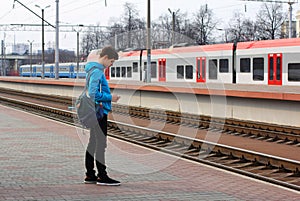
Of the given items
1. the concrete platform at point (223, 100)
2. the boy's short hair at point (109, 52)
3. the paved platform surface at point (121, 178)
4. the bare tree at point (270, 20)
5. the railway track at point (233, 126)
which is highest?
the bare tree at point (270, 20)

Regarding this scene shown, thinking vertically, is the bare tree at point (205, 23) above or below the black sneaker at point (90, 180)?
above

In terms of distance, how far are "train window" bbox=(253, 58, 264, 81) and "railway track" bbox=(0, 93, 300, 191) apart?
11700 mm

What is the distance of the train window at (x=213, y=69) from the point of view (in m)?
31.1

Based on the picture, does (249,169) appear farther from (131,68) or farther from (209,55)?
(131,68)

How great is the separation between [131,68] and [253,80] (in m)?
14.2

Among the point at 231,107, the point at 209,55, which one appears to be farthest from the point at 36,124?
the point at 209,55

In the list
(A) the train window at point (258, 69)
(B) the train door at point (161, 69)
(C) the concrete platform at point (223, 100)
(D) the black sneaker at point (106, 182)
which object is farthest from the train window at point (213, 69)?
(D) the black sneaker at point (106, 182)

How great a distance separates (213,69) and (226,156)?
1934cm

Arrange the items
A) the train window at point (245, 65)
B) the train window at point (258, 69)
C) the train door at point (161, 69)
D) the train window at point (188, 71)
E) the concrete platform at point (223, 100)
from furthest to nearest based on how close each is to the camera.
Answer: the train door at point (161, 69) < the train window at point (188, 71) < the train window at point (245, 65) < the train window at point (258, 69) < the concrete platform at point (223, 100)

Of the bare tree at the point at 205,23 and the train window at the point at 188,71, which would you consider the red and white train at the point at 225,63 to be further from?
the bare tree at the point at 205,23

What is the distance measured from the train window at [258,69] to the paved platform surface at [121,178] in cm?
1482

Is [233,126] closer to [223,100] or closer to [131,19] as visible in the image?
[223,100]

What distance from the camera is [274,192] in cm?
843

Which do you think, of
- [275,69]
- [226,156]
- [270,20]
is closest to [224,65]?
[275,69]
